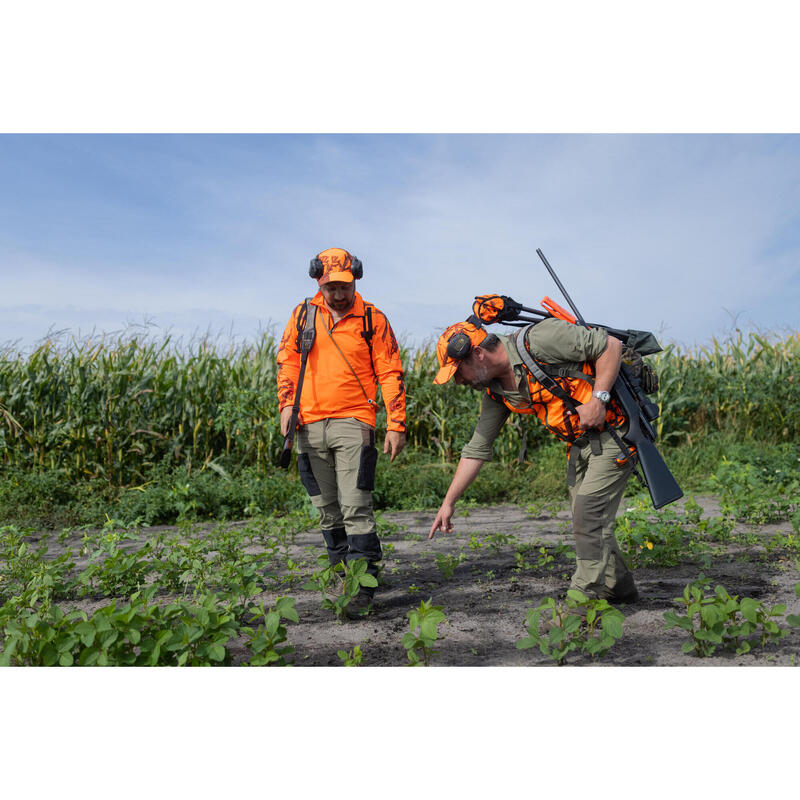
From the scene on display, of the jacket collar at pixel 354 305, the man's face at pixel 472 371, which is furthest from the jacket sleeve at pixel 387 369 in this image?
the man's face at pixel 472 371

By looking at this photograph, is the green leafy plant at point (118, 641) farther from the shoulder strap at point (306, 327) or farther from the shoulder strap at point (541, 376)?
the shoulder strap at point (541, 376)

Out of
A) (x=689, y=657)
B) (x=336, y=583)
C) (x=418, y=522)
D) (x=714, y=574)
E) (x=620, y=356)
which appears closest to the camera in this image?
(x=689, y=657)

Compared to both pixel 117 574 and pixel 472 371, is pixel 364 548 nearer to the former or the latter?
pixel 472 371

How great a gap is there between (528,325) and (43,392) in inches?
316

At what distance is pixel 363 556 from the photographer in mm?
4070

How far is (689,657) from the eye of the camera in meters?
3.29

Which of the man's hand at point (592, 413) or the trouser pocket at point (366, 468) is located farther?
the trouser pocket at point (366, 468)

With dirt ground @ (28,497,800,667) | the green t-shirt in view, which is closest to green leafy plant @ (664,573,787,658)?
→ dirt ground @ (28,497,800,667)

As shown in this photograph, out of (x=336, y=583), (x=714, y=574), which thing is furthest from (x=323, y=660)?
(x=714, y=574)

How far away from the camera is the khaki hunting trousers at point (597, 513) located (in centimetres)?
366

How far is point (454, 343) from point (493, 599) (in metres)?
1.85

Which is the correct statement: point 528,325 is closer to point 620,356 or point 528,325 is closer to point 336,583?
point 620,356

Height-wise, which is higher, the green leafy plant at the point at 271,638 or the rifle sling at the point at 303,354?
the rifle sling at the point at 303,354

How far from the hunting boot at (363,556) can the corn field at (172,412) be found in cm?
436
